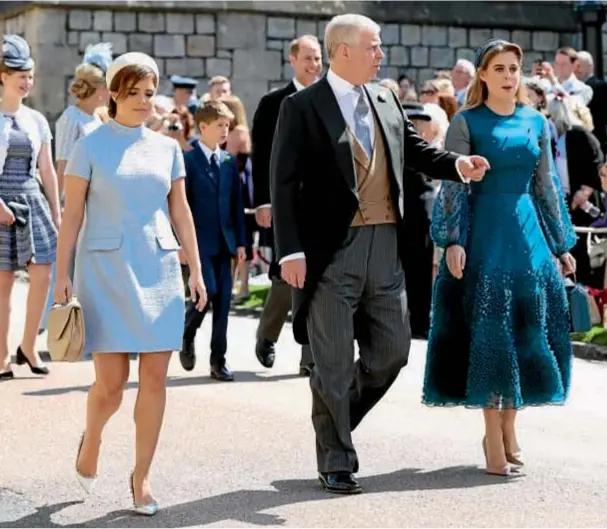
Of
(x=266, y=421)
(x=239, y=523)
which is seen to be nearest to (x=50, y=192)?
(x=266, y=421)

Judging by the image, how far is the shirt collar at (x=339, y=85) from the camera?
7.27 metres

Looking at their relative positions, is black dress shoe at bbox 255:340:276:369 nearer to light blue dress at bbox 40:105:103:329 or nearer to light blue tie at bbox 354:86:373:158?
light blue dress at bbox 40:105:103:329

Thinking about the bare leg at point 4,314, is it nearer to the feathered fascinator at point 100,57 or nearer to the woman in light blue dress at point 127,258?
the feathered fascinator at point 100,57

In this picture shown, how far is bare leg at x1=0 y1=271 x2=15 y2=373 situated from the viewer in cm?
1042

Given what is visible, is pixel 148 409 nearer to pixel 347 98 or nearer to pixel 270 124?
pixel 347 98

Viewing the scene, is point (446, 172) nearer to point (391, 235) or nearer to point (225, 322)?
point (391, 235)

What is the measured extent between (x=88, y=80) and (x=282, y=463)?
4.22 meters

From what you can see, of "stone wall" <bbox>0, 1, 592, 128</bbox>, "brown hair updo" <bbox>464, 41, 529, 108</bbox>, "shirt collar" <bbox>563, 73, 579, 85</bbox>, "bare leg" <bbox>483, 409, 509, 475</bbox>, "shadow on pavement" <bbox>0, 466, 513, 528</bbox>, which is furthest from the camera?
"stone wall" <bbox>0, 1, 592, 128</bbox>

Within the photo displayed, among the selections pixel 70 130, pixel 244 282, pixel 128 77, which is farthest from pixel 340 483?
pixel 244 282

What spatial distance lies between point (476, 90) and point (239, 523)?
223cm

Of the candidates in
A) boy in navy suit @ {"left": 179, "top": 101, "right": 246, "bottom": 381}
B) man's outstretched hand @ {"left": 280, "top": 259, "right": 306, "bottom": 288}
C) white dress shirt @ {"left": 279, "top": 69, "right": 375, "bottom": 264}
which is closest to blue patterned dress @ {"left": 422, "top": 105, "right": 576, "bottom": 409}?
white dress shirt @ {"left": 279, "top": 69, "right": 375, "bottom": 264}

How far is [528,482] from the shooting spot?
7293mm

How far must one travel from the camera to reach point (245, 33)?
22.8 metres

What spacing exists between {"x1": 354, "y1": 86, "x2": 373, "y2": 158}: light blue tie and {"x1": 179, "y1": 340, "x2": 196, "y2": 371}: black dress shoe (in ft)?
11.7
